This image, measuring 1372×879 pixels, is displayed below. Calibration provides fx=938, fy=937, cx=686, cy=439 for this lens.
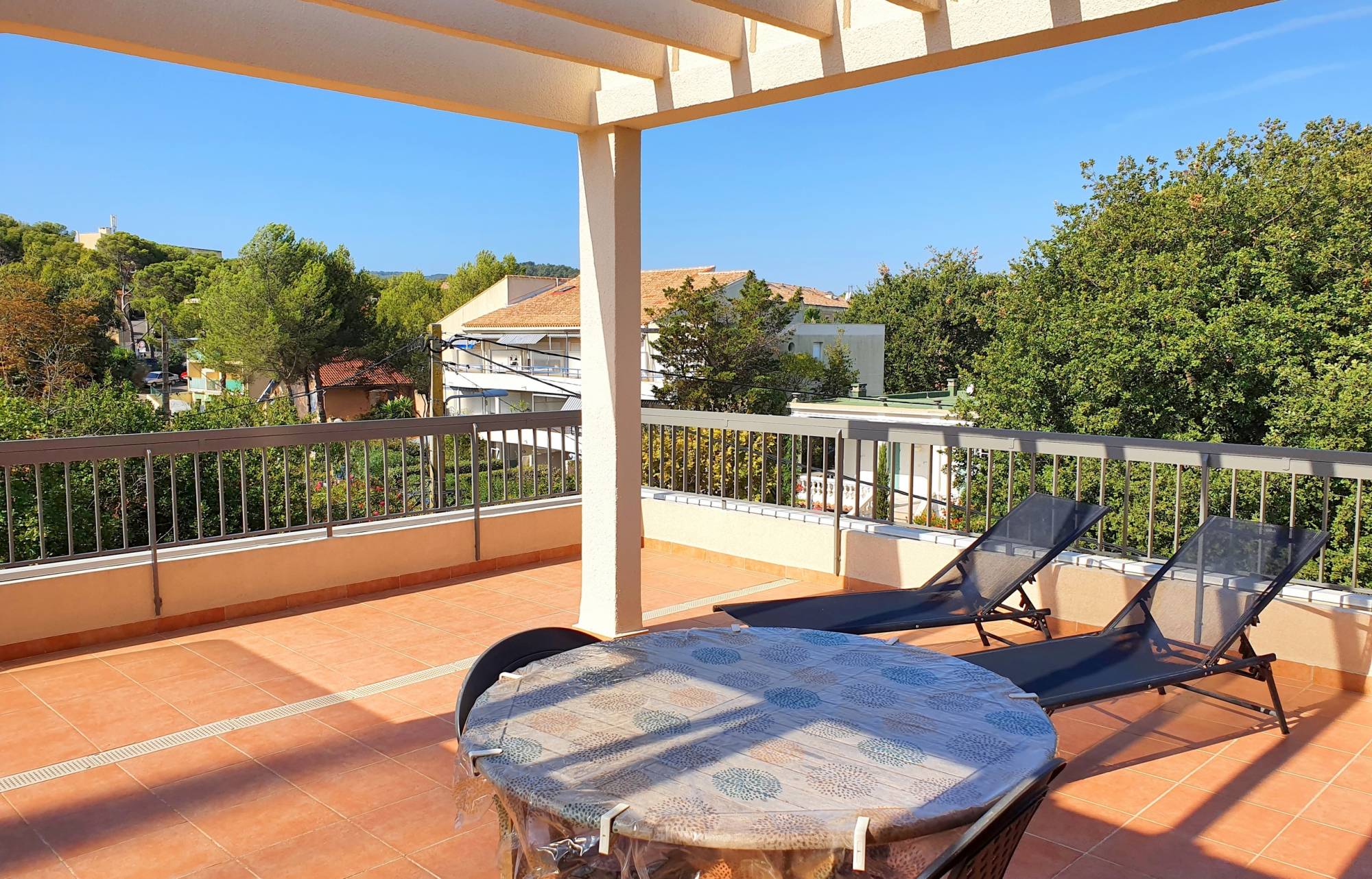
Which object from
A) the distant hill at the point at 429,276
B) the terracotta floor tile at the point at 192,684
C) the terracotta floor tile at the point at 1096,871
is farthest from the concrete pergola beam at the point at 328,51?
the distant hill at the point at 429,276

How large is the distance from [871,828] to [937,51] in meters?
2.69

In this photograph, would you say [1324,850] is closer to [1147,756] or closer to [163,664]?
[1147,756]

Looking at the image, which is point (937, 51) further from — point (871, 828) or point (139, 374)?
point (139, 374)

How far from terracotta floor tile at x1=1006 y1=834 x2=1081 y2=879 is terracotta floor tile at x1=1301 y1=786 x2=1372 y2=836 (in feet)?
2.98

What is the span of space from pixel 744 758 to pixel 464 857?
1.38m

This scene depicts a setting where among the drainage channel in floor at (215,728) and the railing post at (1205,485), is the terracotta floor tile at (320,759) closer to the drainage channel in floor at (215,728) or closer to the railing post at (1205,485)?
the drainage channel in floor at (215,728)

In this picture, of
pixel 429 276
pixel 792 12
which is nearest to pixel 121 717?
pixel 792 12

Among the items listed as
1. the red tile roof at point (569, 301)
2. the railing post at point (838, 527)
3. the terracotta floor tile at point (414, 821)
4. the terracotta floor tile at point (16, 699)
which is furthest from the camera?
the red tile roof at point (569, 301)

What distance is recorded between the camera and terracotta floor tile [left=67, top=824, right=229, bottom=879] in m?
2.68

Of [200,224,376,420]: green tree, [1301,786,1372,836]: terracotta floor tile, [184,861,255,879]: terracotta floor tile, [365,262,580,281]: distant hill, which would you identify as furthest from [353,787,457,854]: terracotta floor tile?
[365,262,580,281]: distant hill

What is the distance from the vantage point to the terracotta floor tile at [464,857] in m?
2.66

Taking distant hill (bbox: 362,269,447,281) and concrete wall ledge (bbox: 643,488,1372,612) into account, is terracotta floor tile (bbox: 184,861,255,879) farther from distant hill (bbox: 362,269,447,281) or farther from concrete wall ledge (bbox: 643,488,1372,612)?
distant hill (bbox: 362,269,447,281)

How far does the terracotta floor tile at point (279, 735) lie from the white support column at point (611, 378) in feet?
5.11

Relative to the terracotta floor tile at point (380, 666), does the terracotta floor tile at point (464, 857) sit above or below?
below
